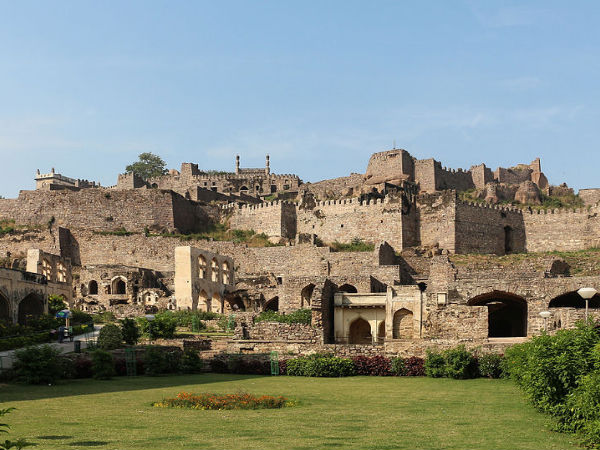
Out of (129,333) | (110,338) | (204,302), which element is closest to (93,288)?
(204,302)

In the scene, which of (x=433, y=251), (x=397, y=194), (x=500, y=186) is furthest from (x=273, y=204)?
(x=500, y=186)

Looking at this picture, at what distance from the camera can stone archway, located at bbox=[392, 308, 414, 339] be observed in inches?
1516

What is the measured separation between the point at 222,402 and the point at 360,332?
21.2 meters

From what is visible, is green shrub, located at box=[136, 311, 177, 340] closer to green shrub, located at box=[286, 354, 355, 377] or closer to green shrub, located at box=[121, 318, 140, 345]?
green shrub, located at box=[121, 318, 140, 345]

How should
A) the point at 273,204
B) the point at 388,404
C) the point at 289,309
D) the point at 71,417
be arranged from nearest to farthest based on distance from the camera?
the point at 71,417
the point at 388,404
the point at 289,309
the point at 273,204

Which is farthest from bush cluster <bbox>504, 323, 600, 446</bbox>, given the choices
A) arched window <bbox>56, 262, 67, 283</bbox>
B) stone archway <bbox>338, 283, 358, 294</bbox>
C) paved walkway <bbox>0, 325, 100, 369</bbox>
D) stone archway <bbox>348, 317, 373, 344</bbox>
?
arched window <bbox>56, 262, 67, 283</bbox>

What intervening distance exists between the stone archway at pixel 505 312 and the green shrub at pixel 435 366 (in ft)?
38.5

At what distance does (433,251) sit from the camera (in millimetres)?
57906

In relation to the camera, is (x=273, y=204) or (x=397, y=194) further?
(x=273, y=204)

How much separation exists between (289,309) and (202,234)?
1045 inches

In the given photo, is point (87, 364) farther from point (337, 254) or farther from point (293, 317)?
point (337, 254)

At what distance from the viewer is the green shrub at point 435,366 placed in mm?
27672

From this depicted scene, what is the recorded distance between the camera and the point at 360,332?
4047cm

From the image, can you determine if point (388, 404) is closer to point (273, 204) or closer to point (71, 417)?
point (71, 417)
